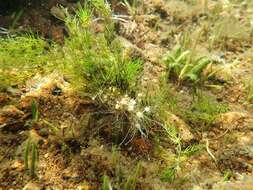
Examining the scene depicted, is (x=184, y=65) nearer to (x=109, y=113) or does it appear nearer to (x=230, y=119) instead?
(x=230, y=119)

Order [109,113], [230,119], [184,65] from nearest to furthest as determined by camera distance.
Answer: [109,113]
[230,119]
[184,65]

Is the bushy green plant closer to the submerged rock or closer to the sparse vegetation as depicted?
the sparse vegetation

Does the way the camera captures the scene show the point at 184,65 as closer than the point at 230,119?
No

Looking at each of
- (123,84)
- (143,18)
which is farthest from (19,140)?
(143,18)

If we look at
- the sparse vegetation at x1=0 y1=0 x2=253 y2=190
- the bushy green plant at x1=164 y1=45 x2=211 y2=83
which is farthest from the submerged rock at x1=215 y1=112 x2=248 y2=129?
the bushy green plant at x1=164 y1=45 x2=211 y2=83

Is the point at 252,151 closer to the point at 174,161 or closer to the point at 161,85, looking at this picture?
the point at 174,161

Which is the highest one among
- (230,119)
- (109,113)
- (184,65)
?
(184,65)

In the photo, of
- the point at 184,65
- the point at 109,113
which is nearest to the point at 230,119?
the point at 184,65

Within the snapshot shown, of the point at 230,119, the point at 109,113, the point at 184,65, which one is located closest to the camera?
the point at 109,113
